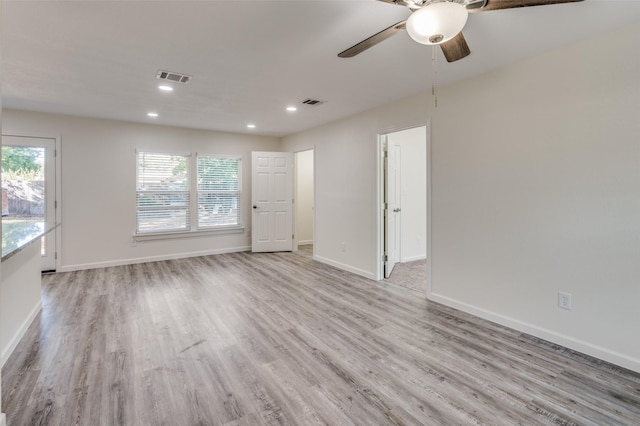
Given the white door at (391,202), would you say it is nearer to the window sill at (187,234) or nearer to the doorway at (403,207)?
the doorway at (403,207)

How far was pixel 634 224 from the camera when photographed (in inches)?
88.6

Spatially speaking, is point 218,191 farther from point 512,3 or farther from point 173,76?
point 512,3

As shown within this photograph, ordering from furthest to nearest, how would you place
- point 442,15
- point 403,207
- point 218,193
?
1. point 218,193
2. point 403,207
3. point 442,15

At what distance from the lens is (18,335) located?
2592 millimetres

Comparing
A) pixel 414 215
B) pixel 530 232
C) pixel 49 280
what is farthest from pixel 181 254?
pixel 530 232

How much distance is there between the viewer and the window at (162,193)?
215 inches

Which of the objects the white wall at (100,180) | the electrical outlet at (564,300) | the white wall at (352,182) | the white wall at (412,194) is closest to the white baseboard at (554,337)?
the electrical outlet at (564,300)

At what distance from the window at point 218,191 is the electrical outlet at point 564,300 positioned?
212 inches

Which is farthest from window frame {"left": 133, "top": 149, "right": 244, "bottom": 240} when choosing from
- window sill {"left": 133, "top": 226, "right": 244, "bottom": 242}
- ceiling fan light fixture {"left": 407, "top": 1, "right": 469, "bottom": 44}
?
ceiling fan light fixture {"left": 407, "top": 1, "right": 469, "bottom": 44}

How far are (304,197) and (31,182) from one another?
15.8ft

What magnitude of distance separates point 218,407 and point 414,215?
457cm

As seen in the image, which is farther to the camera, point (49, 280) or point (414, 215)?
point (414, 215)

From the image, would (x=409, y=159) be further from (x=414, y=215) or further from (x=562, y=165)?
(x=562, y=165)

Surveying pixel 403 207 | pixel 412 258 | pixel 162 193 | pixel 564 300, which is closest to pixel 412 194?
pixel 403 207
